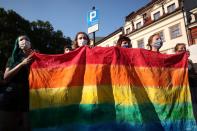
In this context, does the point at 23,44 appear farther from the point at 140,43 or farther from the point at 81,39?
the point at 140,43

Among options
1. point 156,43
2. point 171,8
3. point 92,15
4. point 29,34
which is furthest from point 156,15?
point 156,43

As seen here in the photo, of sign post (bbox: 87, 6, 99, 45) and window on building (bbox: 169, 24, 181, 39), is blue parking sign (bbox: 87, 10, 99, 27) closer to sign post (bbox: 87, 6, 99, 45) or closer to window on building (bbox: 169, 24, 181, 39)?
sign post (bbox: 87, 6, 99, 45)

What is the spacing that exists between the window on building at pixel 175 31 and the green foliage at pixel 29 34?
578 inches

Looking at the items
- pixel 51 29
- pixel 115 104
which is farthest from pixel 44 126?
pixel 51 29

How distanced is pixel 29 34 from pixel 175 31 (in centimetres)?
1812

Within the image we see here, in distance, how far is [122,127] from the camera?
420cm

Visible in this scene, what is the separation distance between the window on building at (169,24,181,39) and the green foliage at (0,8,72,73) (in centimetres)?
1468

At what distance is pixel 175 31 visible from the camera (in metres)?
30.7

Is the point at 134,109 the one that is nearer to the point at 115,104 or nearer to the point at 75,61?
the point at 115,104

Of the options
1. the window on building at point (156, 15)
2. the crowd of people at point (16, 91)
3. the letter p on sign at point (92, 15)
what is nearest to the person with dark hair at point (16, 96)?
the crowd of people at point (16, 91)

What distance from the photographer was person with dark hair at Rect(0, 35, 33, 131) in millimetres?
4004

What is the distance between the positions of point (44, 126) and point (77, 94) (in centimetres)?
75

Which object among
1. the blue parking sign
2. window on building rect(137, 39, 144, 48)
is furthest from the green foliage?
the blue parking sign

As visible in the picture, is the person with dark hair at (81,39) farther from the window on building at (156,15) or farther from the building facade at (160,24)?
the window on building at (156,15)
